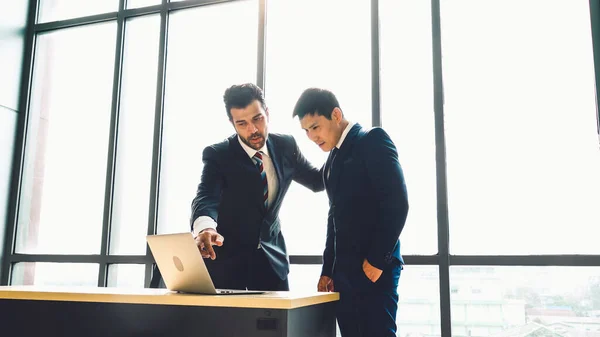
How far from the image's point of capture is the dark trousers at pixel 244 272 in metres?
2.28

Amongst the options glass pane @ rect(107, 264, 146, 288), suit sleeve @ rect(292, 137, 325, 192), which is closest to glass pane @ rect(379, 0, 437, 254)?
suit sleeve @ rect(292, 137, 325, 192)

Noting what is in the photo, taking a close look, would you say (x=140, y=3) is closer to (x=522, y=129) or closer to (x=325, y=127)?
(x=325, y=127)

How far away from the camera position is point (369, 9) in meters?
3.29

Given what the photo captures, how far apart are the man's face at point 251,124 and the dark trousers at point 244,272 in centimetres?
47

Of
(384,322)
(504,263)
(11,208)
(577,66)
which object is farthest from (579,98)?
(11,208)

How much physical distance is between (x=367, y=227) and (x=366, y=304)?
0.27m

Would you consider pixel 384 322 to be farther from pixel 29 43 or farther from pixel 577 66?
pixel 29 43

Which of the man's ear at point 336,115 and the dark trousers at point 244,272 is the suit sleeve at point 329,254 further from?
the man's ear at point 336,115

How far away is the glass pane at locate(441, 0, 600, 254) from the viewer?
2.76 meters

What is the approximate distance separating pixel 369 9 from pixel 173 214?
1.74 metres

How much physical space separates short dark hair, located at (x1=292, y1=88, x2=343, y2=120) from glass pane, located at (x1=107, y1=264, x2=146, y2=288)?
189 cm

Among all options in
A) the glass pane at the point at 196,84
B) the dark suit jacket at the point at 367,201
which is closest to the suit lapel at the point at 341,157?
the dark suit jacket at the point at 367,201

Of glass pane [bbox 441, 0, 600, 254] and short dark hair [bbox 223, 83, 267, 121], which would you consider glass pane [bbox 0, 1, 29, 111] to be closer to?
short dark hair [bbox 223, 83, 267, 121]

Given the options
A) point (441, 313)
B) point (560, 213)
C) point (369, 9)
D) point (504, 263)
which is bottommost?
point (441, 313)
